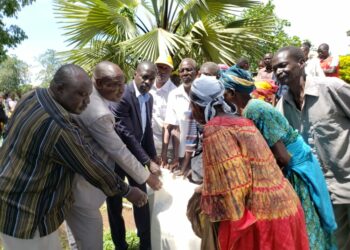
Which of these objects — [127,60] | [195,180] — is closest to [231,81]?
[195,180]

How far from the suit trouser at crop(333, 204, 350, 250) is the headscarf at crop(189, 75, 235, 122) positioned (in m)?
1.39

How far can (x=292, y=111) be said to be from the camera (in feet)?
9.07

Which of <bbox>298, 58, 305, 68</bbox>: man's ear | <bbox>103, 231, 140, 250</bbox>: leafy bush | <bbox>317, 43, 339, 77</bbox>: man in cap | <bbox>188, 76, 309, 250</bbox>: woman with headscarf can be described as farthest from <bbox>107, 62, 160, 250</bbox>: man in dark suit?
<bbox>317, 43, 339, 77</bbox>: man in cap

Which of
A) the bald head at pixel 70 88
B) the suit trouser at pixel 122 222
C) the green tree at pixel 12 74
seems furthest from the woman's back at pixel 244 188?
the green tree at pixel 12 74

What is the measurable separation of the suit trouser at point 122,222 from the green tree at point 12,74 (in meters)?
57.1

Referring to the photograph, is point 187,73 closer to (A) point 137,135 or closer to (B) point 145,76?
(B) point 145,76

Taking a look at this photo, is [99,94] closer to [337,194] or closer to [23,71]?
[337,194]

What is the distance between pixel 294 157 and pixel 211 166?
2.32 ft

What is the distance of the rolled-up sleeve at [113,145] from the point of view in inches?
94.7

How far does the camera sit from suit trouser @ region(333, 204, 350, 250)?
9.07 feet

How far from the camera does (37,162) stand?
76.4 inches

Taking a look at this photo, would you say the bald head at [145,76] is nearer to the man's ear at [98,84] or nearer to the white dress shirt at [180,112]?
the white dress shirt at [180,112]

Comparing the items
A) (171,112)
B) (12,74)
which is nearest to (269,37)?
(171,112)

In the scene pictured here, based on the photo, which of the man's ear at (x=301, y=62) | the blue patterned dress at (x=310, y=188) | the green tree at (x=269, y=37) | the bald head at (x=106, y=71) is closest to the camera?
the blue patterned dress at (x=310, y=188)
